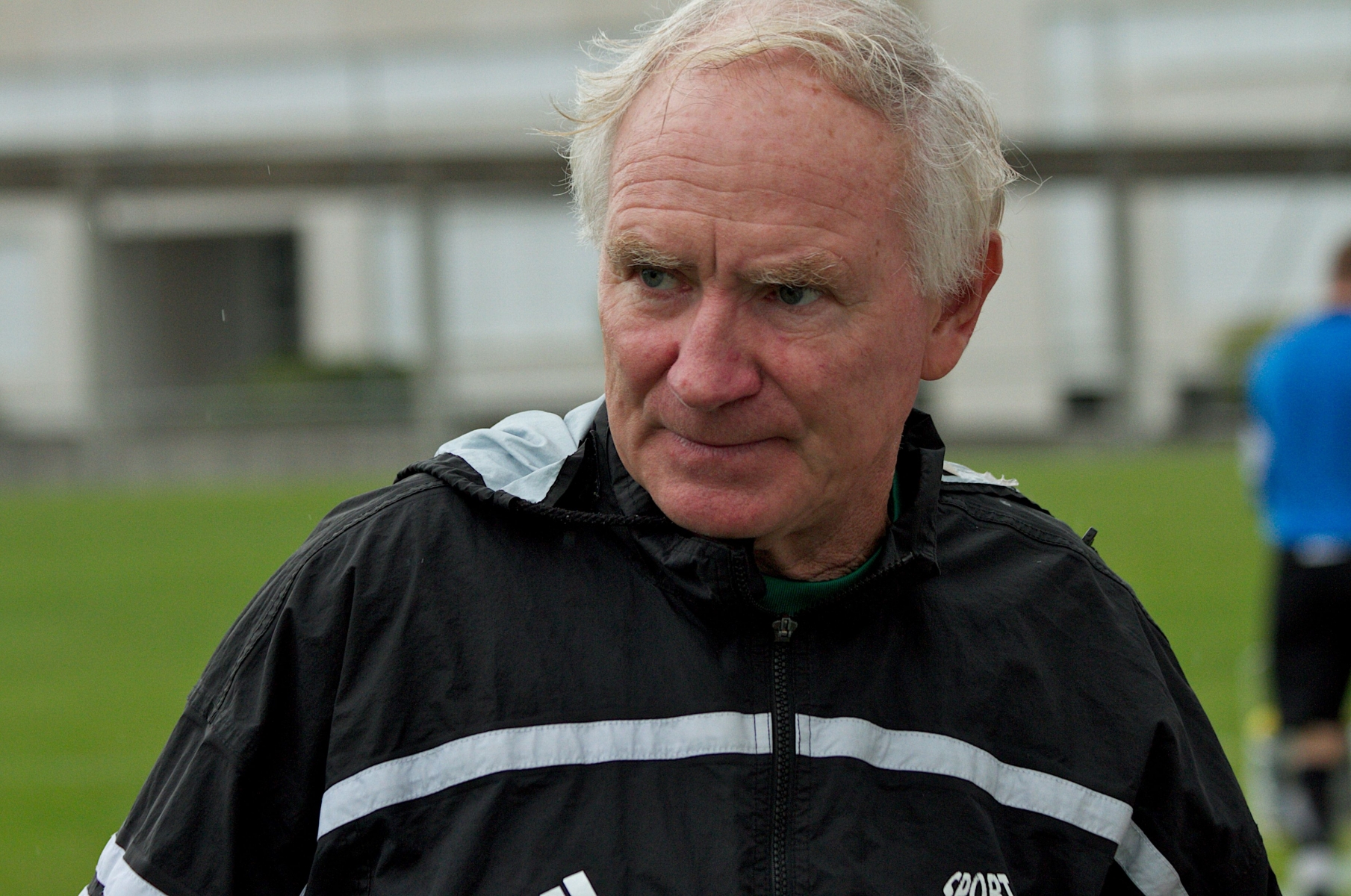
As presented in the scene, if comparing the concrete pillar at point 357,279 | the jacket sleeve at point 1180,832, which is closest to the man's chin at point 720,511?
the jacket sleeve at point 1180,832

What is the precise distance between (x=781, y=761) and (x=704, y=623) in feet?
0.60

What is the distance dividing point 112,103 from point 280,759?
39.1 meters

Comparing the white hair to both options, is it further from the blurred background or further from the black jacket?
the blurred background

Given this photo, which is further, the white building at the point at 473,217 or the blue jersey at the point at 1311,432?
the white building at the point at 473,217

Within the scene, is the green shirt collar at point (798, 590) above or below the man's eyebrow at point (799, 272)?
below

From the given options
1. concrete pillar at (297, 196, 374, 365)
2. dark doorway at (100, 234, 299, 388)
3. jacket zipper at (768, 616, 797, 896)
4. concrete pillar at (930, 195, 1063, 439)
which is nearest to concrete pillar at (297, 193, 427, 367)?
concrete pillar at (297, 196, 374, 365)

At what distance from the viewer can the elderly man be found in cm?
183

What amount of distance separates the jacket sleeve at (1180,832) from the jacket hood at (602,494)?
0.40m

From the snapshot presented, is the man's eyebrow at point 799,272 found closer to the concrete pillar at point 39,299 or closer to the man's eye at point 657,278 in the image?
the man's eye at point 657,278

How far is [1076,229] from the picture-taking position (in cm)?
3384

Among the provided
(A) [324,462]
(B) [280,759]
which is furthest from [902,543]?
(A) [324,462]

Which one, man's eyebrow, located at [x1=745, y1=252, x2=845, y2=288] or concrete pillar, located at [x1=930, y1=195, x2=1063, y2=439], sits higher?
man's eyebrow, located at [x1=745, y1=252, x2=845, y2=288]

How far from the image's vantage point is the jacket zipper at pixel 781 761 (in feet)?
6.01

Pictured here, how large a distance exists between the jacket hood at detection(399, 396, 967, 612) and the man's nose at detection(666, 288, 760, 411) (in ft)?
0.57
